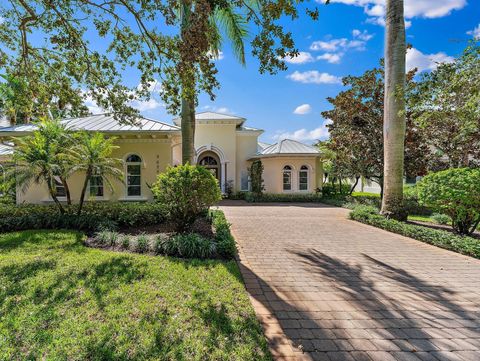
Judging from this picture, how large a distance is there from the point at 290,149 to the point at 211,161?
7367mm

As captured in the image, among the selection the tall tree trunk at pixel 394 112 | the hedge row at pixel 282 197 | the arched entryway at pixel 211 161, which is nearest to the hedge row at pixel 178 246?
the tall tree trunk at pixel 394 112

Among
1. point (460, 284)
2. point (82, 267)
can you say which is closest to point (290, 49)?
point (460, 284)

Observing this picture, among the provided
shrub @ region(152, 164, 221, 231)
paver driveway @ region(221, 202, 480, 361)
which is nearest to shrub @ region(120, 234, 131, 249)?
shrub @ region(152, 164, 221, 231)

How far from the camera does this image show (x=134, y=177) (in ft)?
45.2

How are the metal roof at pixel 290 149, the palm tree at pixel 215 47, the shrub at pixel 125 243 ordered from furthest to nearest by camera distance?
the metal roof at pixel 290 149 < the palm tree at pixel 215 47 < the shrub at pixel 125 243

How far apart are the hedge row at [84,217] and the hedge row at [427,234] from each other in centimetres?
874

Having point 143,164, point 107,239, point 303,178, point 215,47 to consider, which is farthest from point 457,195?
point 303,178

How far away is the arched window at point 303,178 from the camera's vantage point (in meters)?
21.6

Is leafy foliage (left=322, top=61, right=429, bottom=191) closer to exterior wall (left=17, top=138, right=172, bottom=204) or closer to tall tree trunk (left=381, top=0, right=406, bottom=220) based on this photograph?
tall tree trunk (left=381, top=0, right=406, bottom=220)

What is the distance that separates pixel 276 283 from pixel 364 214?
27.0ft

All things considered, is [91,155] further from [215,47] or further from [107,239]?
[215,47]

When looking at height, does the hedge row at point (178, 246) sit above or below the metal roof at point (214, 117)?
below

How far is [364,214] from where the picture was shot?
1156 cm

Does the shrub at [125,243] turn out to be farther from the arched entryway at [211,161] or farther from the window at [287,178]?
the arched entryway at [211,161]
